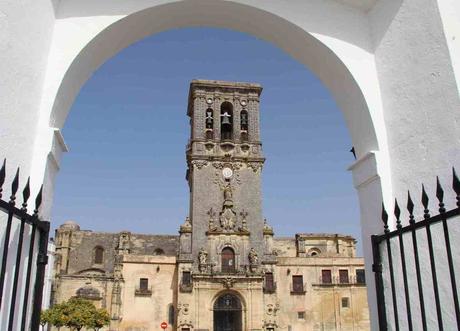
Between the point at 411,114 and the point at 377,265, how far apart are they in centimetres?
114

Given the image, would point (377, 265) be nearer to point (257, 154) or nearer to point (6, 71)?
point (6, 71)

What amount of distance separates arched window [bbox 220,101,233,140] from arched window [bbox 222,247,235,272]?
7878 mm

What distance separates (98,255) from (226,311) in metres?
13.7

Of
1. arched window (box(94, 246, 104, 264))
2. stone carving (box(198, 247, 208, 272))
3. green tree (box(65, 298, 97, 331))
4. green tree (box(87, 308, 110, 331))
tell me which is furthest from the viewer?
arched window (box(94, 246, 104, 264))

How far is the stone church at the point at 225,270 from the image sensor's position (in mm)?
28969

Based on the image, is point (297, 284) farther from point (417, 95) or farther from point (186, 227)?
point (417, 95)

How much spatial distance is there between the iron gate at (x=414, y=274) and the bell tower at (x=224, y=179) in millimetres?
26643

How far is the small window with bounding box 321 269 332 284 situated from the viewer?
105 feet

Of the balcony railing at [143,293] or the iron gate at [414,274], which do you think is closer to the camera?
the iron gate at [414,274]

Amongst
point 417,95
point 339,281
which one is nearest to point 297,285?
point 339,281

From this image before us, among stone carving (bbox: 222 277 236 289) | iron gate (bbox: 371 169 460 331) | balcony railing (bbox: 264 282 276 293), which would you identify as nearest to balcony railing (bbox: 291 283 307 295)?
balcony railing (bbox: 264 282 276 293)

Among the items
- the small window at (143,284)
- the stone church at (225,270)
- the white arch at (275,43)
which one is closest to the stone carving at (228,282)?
the stone church at (225,270)

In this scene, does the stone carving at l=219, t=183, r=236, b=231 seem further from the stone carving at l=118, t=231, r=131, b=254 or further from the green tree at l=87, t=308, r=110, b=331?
the green tree at l=87, t=308, r=110, b=331

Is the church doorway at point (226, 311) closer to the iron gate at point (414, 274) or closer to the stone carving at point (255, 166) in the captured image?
the stone carving at point (255, 166)
